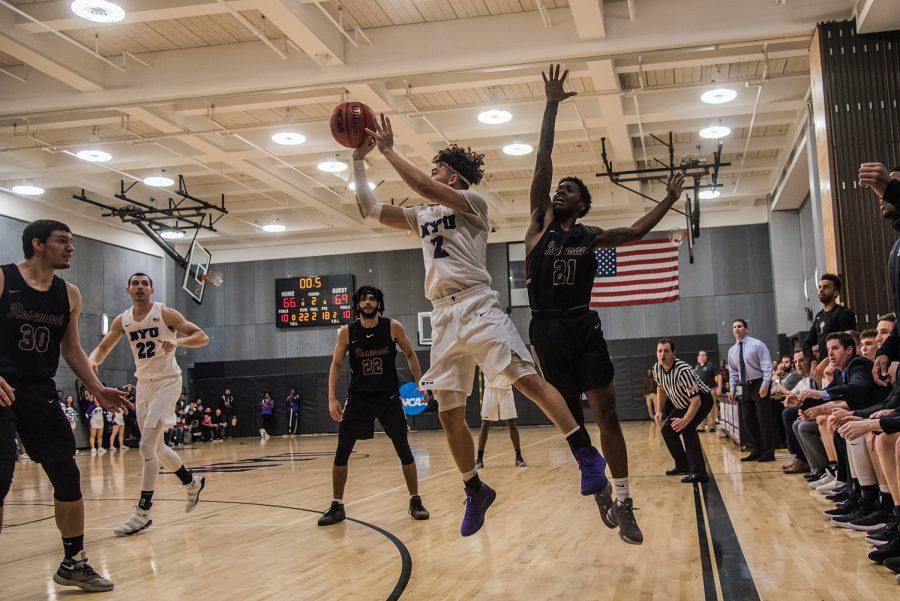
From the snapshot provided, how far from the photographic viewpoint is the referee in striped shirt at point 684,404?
802 cm

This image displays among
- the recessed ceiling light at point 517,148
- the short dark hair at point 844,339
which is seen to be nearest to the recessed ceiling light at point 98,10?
the recessed ceiling light at point 517,148

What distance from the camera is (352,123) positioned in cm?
464

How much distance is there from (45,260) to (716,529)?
4.54 meters

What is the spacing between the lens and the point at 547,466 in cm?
1053

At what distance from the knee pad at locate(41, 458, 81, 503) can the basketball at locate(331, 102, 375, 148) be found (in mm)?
2316

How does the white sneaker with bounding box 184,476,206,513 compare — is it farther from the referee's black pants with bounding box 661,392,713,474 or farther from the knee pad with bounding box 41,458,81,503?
the referee's black pants with bounding box 661,392,713,474

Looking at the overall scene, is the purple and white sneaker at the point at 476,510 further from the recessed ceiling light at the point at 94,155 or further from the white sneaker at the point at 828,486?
the recessed ceiling light at the point at 94,155

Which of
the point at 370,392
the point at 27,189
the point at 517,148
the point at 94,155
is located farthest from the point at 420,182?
the point at 27,189

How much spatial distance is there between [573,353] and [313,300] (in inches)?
839

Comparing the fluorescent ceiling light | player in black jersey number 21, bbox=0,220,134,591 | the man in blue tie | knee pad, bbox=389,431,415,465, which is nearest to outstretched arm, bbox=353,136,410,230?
player in black jersey number 21, bbox=0,220,134,591

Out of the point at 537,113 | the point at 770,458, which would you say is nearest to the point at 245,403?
the point at 537,113

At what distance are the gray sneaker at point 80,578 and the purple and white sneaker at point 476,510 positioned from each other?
1923 millimetres

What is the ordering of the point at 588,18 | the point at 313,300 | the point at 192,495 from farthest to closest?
the point at 313,300
the point at 588,18
the point at 192,495

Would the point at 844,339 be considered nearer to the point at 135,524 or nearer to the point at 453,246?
the point at 453,246
